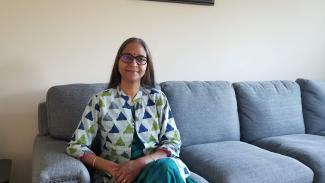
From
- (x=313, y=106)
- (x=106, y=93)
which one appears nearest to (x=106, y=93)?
(x=106, y=93)

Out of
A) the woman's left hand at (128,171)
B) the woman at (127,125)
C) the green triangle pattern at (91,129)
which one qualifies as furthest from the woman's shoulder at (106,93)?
the woman's left hand at (128,171)

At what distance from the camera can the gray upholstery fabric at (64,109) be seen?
1.81 meters

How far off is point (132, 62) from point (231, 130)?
99 centimetres

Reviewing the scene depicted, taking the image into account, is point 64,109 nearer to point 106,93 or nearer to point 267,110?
point 106,93

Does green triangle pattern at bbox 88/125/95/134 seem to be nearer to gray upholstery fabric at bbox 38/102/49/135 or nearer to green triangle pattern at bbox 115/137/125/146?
green triangle pattern at bbox 115/137/125/146

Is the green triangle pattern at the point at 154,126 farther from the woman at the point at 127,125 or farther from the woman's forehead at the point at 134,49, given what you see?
Result: the woman's forehead at the point at 134,49

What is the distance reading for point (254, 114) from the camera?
2.37 metres

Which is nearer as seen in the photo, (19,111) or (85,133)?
(85,133)

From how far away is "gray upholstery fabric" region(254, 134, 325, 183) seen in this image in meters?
1.88

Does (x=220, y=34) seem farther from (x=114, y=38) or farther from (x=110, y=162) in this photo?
(x=110, y=162)

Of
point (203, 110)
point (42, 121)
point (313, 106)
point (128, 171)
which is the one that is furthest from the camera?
point (313, 106)

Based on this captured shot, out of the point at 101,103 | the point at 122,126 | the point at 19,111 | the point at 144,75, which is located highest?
the point at 144,75

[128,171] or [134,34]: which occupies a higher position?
[134,34]

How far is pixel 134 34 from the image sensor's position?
224 centimetres
